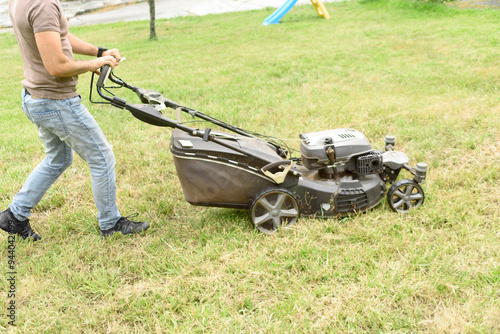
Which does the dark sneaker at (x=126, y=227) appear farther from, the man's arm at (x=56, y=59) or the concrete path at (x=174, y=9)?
the concrete path at (x=174, y=9)

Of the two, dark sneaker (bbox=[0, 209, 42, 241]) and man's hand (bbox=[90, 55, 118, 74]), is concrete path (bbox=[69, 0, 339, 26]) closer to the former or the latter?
dark sneaker (bbox=[0, 209, 42, 241])

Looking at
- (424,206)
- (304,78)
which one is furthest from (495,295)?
(304,78)

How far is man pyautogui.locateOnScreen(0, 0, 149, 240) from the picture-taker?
220 cm

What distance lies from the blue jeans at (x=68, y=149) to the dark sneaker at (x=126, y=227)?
3cm

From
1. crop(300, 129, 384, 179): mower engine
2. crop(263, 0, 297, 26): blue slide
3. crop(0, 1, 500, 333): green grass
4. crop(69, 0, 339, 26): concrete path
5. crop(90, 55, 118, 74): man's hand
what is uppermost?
crop(90, 55, 118, 74): man's hand

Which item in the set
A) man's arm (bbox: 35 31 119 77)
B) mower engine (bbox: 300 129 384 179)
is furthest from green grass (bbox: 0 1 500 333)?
man's arm (bbox: 35 31 119 77)

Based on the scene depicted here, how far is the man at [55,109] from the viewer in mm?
2201

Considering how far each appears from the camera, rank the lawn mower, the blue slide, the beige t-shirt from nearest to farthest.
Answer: the beige t-shirt
the lawn mower
the blue slide

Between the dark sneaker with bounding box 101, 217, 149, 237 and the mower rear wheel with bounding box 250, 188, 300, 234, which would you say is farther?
the dark sneaker with bounding box 101, 217, 149, 237

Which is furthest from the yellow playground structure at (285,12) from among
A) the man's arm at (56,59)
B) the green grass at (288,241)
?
the man's arm at (56,59)

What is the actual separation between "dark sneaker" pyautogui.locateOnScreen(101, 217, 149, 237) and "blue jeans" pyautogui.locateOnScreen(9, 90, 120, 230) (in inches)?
1.3

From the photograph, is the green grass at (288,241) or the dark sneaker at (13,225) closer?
the green grass at (288,241)

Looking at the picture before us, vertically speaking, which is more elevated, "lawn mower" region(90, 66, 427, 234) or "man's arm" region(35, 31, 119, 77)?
"man's arm" region(35, 31, 119, 77)

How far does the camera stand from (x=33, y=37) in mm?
2277
